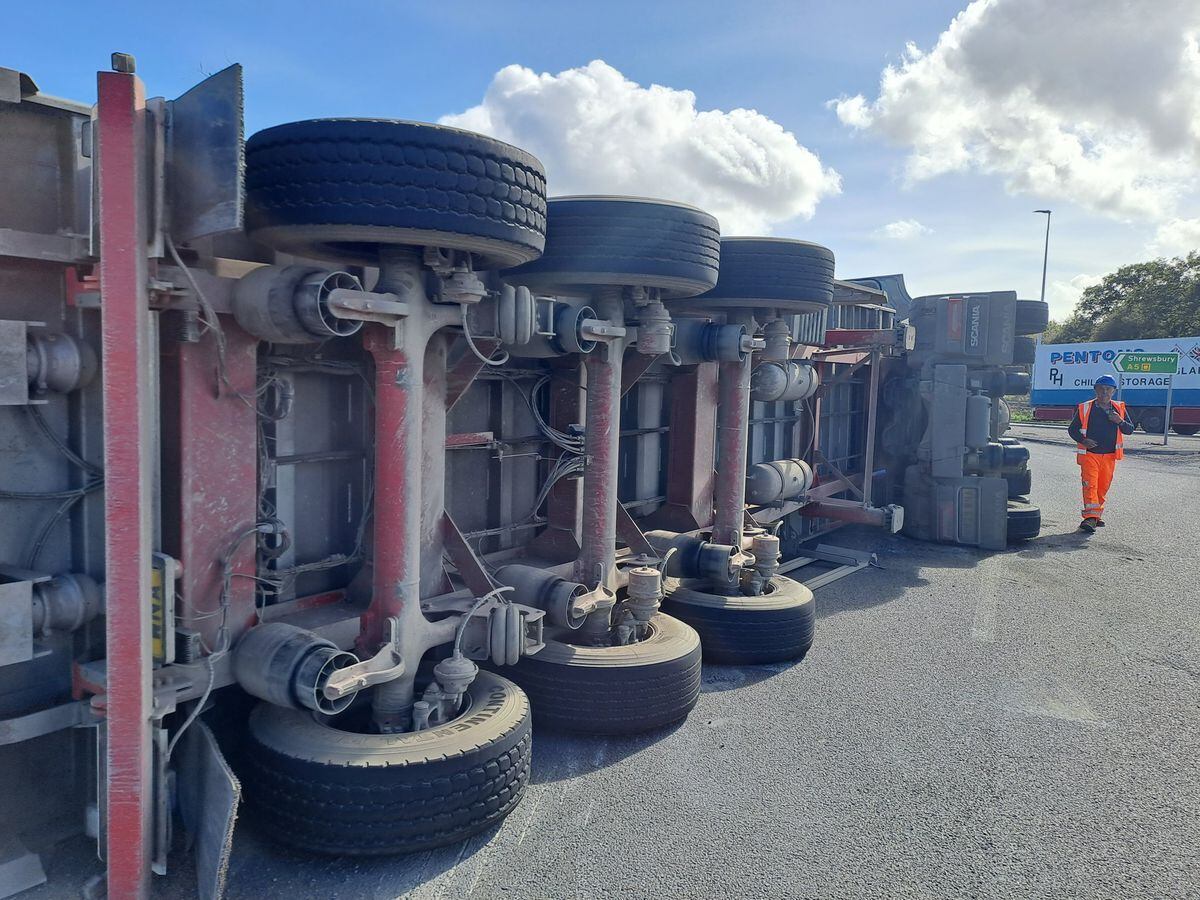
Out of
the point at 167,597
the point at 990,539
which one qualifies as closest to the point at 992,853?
the point at 167,597

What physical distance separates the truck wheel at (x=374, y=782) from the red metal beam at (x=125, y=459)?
0.51 metres

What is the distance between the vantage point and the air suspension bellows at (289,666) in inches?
122

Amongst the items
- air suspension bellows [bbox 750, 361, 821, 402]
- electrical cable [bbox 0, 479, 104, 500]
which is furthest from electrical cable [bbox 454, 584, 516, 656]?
air suspension bellows [bbox 750, 361, 821, 402]

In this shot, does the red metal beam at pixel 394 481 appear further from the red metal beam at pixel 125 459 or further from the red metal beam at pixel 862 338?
the red metal beam at pixel 862 338

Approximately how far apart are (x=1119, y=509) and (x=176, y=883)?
12279 mm

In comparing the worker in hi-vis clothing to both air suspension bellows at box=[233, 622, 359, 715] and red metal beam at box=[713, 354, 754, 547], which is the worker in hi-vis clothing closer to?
red metal beam at box=[713, 354, 754, 547]

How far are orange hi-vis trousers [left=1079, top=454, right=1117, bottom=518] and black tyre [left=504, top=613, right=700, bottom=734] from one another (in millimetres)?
7851

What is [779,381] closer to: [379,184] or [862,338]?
[862,338]

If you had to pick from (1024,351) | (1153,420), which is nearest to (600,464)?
(1024,351)

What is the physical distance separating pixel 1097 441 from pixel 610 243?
8.29 meters

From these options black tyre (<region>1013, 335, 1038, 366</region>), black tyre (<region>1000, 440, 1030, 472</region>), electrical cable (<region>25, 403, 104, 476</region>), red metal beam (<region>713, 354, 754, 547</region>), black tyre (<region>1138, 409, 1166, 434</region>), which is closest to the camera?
electrical cable (<region>25, 403, 104, 476</region>)

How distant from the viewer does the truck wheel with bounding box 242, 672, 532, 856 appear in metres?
3.04

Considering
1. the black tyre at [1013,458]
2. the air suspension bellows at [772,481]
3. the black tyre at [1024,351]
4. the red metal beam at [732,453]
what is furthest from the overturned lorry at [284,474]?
the black tyre at [1024,351]

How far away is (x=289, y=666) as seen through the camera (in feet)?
10.3
